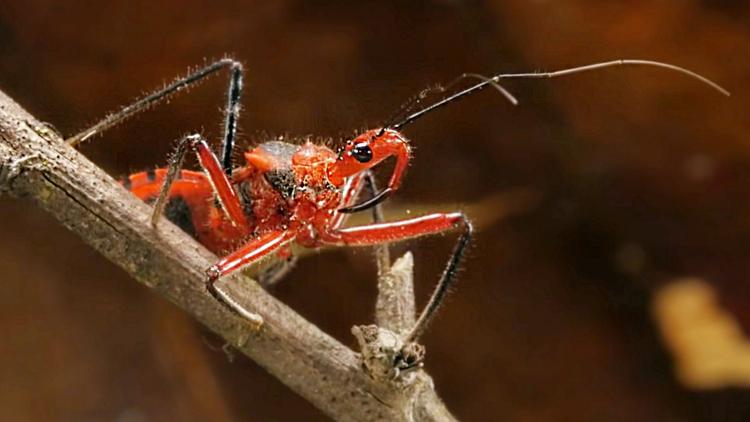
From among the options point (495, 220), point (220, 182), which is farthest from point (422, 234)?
point (495, 220)

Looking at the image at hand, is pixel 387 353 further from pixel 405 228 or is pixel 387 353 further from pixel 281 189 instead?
pixel 281 189

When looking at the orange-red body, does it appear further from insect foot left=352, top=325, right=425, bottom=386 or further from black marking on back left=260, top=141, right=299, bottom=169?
insect foot left=352, top=325, right=425, bottom=386

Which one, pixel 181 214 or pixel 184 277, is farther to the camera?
pixel 181 214

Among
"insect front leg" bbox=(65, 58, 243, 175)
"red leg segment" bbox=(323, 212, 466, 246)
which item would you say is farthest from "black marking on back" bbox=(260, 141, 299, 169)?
"red leg segment" bbox=(323, 212, 466, 246)

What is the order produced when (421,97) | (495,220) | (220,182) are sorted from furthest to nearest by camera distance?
1. (495,220)
2. (220,182)
3. (421,97)

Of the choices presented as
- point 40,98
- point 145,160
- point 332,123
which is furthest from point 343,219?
point 40,98

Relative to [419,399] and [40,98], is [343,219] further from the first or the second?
[40,98]

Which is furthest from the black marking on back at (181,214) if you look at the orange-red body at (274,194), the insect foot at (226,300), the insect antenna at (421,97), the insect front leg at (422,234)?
the insect antenna at (421,97)

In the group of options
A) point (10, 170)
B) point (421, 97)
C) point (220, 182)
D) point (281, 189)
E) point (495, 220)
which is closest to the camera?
point (10, 170)
